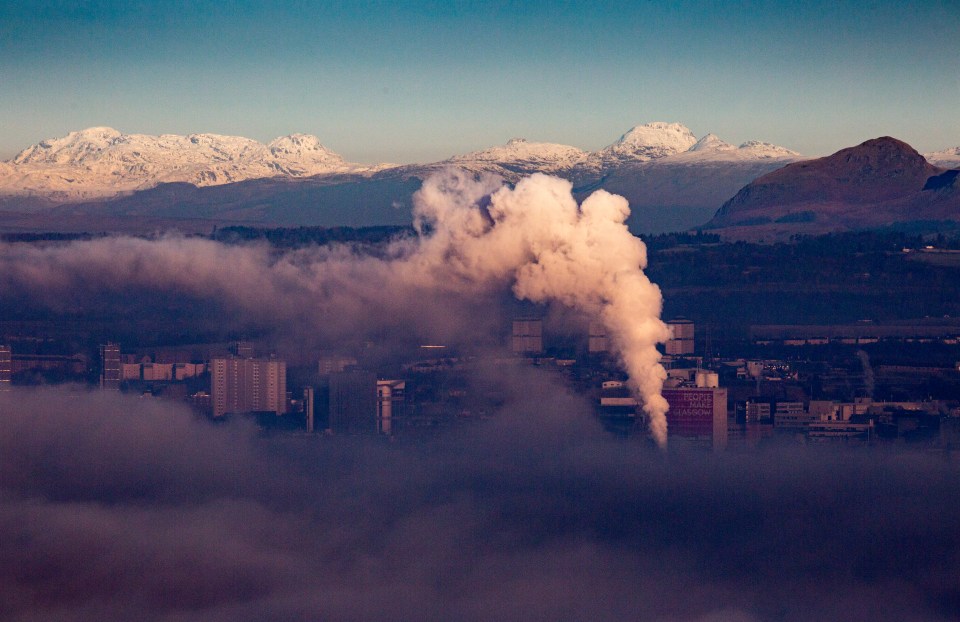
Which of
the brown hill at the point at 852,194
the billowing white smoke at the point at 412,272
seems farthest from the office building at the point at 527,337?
the brown hill at the point at 852,194

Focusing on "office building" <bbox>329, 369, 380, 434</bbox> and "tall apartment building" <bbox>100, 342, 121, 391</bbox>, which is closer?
"office building" <bbox>329, 369, 380, 434</bbox>

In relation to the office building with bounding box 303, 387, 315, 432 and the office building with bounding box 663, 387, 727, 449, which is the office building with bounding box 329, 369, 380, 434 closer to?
the office building with bounding box 303, 387, 315, 432

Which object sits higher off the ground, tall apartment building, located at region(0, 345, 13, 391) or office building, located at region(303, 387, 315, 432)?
tall apartment building, located at region(0, 345, 13, 391)

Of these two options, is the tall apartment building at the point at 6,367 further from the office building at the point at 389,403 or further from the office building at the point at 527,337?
the office building at the point at 527,337

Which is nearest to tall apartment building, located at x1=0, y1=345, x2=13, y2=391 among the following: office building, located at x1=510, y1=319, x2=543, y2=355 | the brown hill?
office building, located at x1=510, y1=319, x2=543, y2=355

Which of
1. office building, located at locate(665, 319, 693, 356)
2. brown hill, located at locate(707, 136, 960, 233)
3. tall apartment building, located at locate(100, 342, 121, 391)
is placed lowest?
tall apartment building, located at locate(100, 342, 121, 391)

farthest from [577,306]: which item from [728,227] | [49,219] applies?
[49,219]
